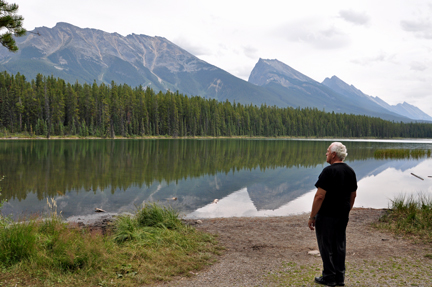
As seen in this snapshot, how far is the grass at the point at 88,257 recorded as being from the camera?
607cm

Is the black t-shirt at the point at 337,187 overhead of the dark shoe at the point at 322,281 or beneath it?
overhead

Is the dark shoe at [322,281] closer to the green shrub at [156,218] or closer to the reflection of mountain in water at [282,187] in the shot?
the green shrub at [156,218]

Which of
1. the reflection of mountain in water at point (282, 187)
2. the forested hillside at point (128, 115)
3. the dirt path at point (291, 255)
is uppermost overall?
the forested hillside at point (128, 115)

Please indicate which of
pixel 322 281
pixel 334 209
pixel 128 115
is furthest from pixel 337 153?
pixel 128 115

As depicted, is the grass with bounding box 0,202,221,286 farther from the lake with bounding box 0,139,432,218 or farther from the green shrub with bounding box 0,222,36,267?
the lake with bounding box 0,139,432,218

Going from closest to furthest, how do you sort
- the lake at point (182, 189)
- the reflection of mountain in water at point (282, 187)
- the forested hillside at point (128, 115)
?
the lake at point (182, 189)
the reflection of mountain in water at point (282, 187)
the forested hillside at point (128, 115)

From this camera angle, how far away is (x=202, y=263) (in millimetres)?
7551

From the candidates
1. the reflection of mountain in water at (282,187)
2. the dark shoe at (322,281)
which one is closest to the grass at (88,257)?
the dark shoe at (322,281)

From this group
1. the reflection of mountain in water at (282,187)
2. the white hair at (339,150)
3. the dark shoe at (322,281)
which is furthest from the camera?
the reflection of mountain in water at (282,187)

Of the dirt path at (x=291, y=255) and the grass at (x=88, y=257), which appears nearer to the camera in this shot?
the grass at (x=88, y=257)

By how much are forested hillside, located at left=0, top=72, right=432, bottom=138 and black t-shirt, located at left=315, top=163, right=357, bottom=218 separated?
103 meters

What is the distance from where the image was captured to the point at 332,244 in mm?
5742

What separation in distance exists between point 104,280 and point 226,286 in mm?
2619

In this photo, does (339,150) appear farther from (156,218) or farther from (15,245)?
(15,245)
